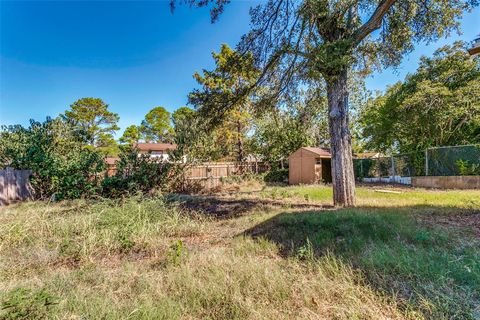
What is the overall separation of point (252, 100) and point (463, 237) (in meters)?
5.85

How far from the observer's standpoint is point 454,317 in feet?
5.65

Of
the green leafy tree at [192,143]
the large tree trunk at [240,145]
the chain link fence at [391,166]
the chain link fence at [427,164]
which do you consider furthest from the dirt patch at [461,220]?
the large tree trunk at [240,145]

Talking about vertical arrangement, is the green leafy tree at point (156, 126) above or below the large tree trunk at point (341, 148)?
above

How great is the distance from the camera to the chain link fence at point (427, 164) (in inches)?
386

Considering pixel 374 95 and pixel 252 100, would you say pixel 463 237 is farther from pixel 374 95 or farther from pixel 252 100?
pixel 374 95

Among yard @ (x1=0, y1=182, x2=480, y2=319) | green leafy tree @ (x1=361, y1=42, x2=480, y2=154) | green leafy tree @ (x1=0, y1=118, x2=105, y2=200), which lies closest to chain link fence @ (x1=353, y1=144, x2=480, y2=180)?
green leafy tree @ (x1=361, y1=42, x2=480, y2=154)

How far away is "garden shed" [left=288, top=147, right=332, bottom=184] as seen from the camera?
44.8ft

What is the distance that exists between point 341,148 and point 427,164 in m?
8.18

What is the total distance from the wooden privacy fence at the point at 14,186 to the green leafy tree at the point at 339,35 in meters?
8.39

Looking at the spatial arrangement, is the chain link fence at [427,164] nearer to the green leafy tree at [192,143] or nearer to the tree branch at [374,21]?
the tree branch at [374,21]

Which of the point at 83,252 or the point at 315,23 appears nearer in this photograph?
the point at 83,252

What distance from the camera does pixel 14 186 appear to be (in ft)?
28.2

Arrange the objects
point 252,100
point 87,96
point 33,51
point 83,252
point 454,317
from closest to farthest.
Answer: point 454,317 < point 83,252 < point 252,100 < point 33,51 < point 87,96

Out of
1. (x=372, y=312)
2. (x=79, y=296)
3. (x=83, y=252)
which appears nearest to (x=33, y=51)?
(x=83, y=252)
